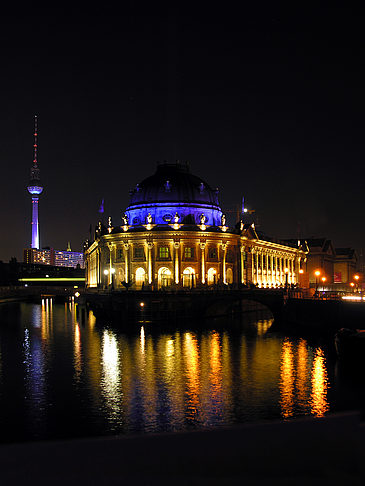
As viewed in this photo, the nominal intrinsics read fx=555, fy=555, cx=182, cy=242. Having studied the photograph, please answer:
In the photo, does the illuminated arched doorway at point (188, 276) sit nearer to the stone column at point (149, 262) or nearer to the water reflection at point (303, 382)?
the stone column at point (149, 262)

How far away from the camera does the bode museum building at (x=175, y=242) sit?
414 feet

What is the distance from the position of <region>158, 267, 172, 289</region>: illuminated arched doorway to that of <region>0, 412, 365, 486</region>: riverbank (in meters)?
111

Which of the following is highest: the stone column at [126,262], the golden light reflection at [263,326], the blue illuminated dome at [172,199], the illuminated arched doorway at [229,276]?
the blue illuminated dome at [172,199]

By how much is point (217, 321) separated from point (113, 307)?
19.0m

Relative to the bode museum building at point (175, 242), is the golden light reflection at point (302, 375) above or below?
below

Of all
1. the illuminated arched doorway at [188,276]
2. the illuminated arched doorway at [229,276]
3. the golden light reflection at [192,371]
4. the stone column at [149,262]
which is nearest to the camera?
the golden light reflection at [192,371]

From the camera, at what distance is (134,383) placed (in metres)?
45.2

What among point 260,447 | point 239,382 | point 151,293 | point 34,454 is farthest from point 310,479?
point 151,293

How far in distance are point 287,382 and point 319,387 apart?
275 cm

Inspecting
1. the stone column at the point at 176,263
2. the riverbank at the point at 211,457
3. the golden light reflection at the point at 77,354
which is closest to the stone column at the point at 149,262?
the stone column at the point at 176,263

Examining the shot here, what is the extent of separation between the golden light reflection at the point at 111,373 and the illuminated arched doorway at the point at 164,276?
50.9m

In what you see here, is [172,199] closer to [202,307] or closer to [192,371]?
[202,307]

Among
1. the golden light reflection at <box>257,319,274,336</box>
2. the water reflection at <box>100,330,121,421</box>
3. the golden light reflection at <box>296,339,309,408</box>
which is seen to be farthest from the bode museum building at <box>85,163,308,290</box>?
the golden light reflection at <box>296,339,309,408</box>

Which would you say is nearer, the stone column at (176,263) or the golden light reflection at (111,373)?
the golden light reflection at (111,373)
